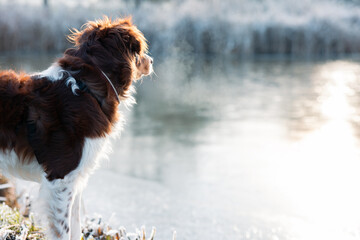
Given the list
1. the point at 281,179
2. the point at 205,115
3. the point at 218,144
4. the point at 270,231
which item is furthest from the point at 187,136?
the point at 270,231

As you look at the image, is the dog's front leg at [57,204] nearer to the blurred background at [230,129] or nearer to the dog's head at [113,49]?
the dog's head at [113,49]

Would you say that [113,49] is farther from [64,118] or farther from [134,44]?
[64,118]

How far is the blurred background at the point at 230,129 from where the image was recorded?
4.81m

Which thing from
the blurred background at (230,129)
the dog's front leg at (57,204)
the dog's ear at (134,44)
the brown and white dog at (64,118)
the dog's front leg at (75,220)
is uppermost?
the dog's ear at (134,44)

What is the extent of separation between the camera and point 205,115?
9.38m

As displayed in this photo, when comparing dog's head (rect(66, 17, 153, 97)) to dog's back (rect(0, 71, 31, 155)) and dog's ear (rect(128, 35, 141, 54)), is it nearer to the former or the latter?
dog's ear (rect(128, 35, 141, 54))

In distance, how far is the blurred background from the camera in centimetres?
481

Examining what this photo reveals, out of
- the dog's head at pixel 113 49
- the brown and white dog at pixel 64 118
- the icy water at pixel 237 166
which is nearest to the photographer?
the brown and white dog at pixel 64 118

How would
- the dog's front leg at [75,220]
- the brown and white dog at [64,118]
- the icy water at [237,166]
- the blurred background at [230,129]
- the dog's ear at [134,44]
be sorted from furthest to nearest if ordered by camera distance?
the blurred background at [230,129]
the icy water at [237,166]
the dog's front leg at [75,220]
the dog's ear at [134,44]
the brown and white dog at [64,118]

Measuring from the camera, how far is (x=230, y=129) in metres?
8.30

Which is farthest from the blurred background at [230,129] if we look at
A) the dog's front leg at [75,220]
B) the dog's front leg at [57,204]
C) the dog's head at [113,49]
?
the dog's head at [113,49]

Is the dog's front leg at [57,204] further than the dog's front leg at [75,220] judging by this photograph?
No

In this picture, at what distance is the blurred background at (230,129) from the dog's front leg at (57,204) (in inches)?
57.8

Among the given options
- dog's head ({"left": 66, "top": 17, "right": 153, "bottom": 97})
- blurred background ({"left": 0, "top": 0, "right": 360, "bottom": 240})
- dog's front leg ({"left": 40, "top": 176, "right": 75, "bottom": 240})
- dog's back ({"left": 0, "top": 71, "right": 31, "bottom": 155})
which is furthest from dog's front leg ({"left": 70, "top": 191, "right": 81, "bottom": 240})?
blurred background ({"left": 0, "top": 0, "right": 360, "bottom": 240})
